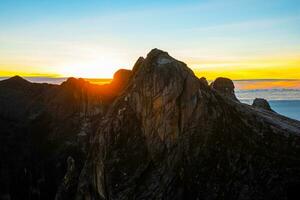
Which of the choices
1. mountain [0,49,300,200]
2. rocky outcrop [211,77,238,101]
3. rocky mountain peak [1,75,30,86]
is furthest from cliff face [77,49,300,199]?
rocky mountain peak [1,75,30,86]

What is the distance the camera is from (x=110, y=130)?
32.9 metres

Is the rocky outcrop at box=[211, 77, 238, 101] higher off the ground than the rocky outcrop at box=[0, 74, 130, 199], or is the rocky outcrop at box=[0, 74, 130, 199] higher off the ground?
the rocky outcrop at box=[211, 77, 238, 101]

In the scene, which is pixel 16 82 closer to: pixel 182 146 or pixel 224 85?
pixel 224 85

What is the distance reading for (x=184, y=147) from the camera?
30.4 m

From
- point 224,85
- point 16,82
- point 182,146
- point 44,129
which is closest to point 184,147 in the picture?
point 182,146

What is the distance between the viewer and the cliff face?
1126 inches

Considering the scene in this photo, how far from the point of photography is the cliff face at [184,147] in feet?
93.8

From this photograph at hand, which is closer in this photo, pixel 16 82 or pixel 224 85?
pixel 224 85

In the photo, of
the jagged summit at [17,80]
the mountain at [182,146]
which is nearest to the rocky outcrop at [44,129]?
the jagged summit at [17,80]

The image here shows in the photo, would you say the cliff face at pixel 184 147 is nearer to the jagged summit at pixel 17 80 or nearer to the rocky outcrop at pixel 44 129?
the rocky outcrop at pixel 44 129

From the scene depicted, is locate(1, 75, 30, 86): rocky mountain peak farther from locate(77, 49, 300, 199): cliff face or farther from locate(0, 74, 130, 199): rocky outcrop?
locate(77, 49, 300, 199): cliff face

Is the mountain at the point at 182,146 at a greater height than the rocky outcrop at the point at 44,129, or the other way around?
the mountain at the point at 182,146

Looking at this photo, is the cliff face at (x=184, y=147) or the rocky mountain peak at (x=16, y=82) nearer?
the cliff face at (x=184, y=147)

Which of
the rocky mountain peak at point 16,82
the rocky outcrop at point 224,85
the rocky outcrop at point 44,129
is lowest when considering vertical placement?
the rocky outcrop at point 44,129
